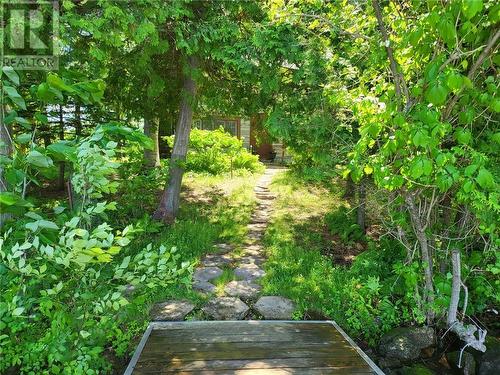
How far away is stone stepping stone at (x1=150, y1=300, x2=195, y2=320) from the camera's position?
398 centimetres

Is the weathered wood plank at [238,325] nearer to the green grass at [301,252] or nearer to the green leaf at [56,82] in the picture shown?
the green grass at [301,252]

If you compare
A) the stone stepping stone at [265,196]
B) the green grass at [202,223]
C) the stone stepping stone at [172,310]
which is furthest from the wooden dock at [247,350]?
the stone stepping stone at [265,196]

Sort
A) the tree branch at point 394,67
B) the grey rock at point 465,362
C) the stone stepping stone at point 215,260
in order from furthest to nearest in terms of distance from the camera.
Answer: the stone stepping stone at point 215,260
the grey rock at point 465,362
the tree branch at point 394,67

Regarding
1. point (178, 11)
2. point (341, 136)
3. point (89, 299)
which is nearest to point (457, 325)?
point (341, 136)

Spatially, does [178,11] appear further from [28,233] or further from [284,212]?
[284,212]

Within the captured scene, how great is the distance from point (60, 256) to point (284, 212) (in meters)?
6.58

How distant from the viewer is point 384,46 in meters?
3.36

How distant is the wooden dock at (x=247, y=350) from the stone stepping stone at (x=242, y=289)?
2.48 feet

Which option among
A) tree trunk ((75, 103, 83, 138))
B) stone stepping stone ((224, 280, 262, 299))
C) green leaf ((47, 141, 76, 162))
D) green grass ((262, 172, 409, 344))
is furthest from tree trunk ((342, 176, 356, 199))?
green leaf ((47, 141, 76, 162))

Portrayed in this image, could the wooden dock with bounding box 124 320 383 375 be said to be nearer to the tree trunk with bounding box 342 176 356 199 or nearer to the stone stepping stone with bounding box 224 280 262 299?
the stone stepping stone with bounding box 224 280 262 299

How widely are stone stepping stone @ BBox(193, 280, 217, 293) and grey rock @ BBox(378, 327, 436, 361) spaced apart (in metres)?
2.10

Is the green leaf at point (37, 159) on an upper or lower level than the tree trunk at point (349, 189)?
upper

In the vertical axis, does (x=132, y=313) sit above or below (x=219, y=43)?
below

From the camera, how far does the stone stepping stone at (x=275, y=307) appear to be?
413 centimetres
